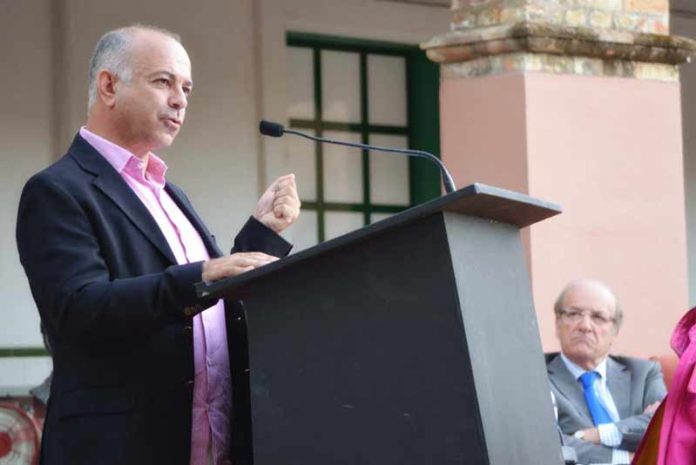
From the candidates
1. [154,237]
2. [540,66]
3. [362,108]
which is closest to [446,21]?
[362,108]

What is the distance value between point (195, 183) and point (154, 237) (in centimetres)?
612

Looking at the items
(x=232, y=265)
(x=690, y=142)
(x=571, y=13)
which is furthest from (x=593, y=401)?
(x=690, y=142)

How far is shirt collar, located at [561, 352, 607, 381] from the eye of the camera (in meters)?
6.96

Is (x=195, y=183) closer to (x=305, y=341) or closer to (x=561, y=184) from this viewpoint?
(x=561, y=184)

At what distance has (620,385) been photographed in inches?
276

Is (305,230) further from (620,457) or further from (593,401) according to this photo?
(620,457)

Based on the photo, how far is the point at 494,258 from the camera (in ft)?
11.7

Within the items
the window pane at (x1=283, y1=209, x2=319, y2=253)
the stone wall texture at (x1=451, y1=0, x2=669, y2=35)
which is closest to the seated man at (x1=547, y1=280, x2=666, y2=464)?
the stone wall texture at (x1=451, y1=0, x2=669, y2=35)

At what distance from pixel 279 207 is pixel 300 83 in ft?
21.6

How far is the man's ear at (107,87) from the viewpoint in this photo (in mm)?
3877

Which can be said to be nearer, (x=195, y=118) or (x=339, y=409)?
(x=339, y=409)

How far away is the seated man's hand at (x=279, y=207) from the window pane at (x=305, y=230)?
21.0 feet

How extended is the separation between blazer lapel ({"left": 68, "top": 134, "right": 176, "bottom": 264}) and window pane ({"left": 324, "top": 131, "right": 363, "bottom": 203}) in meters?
6.79

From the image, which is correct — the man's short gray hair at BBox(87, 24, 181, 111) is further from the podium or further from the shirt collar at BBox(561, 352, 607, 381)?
the shirt collar at BBox(561, 352, 607, 381)
